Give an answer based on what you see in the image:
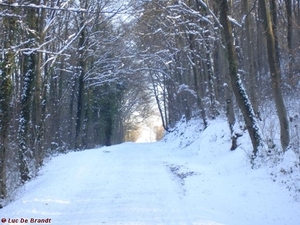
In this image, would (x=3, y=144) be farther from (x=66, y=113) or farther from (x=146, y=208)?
(x=66, y=113)

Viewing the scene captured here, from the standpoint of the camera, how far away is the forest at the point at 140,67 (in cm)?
1159

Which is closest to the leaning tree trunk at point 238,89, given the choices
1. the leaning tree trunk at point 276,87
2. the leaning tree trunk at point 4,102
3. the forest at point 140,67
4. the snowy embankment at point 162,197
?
the forest at point 140,67

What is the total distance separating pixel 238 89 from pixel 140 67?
22139 millimetres

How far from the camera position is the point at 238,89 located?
43.8 feet

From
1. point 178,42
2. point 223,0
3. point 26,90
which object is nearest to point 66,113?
point 178,42

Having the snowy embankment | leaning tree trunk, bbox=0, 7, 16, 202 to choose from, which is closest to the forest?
leaning tree trunk, bbox=0, 7, 16, 202

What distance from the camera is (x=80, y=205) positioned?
8.57 m

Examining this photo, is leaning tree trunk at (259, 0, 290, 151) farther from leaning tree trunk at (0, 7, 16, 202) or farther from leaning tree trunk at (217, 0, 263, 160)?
leaning tree trunk at (0, 7, 16, 202)

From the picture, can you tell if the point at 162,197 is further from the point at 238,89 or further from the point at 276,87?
the point at 238,89

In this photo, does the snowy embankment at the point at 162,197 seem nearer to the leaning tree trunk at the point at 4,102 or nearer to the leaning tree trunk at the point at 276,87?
the leaning tree trunk at the point at 4,102

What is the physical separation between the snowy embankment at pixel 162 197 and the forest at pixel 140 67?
4.27 feet

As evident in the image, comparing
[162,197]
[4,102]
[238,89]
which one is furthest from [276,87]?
[4,102]

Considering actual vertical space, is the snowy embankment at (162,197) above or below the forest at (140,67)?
below

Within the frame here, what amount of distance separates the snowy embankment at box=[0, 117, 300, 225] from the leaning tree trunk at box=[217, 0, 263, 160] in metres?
0.71
